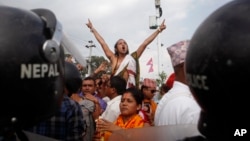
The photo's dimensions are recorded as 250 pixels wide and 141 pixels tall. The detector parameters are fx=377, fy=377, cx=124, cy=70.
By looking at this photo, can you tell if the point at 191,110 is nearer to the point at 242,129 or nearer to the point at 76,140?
the point at 76,140

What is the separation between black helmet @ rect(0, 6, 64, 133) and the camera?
1332 mm

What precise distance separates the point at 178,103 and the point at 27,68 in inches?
58.0

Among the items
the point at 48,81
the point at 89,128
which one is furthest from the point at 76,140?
the point at 48,81

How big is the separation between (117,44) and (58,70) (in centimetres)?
339

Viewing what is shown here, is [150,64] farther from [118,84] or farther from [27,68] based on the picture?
[27,68]

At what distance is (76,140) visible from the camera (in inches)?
117

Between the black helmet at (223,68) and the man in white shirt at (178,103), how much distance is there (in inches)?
37.7

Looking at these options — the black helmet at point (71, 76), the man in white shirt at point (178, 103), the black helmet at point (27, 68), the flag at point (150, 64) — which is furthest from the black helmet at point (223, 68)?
the flag at point (150, 64)

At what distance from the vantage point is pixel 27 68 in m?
1.36

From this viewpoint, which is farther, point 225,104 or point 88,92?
point 88,92

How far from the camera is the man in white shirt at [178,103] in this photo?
251 cm

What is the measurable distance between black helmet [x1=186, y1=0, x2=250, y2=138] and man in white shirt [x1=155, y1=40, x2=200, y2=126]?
0.96 metres

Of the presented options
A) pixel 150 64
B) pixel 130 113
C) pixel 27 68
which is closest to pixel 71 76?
pixel 27 68

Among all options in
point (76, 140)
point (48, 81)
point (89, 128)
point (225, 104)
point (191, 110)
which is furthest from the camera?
point (89, 128)
